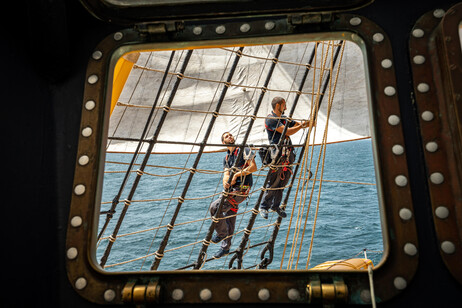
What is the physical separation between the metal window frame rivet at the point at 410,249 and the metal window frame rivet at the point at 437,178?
0.43 feet

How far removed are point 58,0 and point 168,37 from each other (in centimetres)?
25

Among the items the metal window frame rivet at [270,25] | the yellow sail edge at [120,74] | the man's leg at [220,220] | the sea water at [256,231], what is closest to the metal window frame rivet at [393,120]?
the metal window frame rivet at [270,25]

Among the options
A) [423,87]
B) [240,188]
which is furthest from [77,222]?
[240,188]

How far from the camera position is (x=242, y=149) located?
3.89 m

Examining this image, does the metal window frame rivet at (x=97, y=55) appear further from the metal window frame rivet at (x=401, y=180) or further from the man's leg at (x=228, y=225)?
the man's leg at (x=228, y=225)

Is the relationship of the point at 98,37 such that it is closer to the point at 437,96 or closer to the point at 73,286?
the point at 73,286

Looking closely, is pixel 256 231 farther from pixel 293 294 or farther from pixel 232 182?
pixel 293 294

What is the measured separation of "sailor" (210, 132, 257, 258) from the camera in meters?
3.83

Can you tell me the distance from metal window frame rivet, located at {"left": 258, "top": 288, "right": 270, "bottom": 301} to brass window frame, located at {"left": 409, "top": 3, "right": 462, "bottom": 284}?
34 cm

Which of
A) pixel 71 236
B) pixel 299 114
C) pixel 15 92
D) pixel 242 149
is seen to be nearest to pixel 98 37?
pixel 15 92

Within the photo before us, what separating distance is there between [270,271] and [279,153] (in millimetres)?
3240

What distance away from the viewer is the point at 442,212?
72 cm

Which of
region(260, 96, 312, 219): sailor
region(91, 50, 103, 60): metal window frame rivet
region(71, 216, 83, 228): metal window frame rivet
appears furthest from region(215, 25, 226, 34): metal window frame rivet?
region(260, 96, 312, 219): sailor

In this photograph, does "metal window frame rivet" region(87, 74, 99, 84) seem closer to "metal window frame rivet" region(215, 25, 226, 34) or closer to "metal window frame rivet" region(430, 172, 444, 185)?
"metal window frame rivet" region(215, 25, 226, 34)
